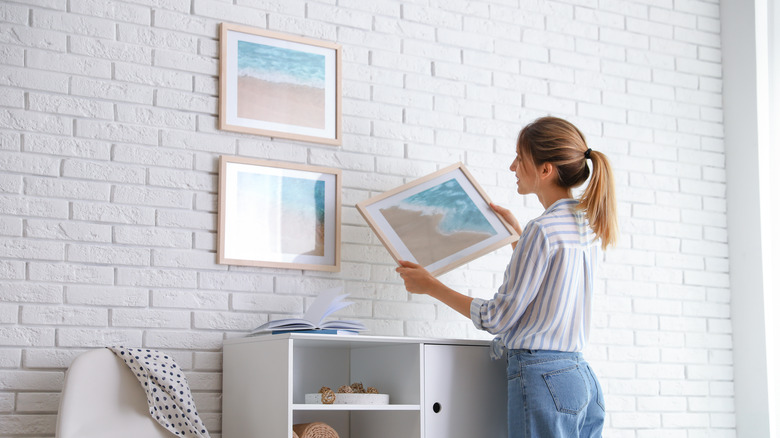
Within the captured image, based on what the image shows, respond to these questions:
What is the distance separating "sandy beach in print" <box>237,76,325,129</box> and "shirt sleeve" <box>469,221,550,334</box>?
2.89 feet

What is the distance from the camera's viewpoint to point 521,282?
2.22 metres

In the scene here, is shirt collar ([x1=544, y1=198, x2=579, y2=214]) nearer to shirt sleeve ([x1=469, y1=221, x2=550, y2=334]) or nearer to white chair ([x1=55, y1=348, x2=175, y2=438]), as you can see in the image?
shirt sleeve ([x1=469, y1=221, x2=550, y2=334])

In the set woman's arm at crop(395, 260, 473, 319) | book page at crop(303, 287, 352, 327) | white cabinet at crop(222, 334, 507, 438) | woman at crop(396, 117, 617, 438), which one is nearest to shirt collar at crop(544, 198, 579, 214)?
woman at crop(396, 117, 617, 438)

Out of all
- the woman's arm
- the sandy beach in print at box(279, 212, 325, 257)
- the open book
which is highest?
the sandy beach in print at box(279, 212, 325, 257)

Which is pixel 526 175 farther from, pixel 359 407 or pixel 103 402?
pixel 103 402

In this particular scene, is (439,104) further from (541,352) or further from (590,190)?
(541,352)

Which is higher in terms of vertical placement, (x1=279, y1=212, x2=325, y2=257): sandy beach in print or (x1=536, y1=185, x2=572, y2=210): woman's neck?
(x1=536, y1=185, x2=572, y2=210): woman's neck

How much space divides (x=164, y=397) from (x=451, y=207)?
3.49 ft

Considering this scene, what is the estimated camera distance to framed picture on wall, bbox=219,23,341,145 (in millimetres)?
2672

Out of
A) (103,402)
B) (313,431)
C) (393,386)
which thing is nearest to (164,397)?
(103,402)

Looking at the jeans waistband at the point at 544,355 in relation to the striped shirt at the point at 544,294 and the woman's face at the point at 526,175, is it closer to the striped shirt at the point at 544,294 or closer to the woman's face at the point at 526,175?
the striped shirt at the point at 544,294

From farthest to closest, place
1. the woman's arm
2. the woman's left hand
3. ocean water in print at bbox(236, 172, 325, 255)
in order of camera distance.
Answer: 1. ocean water in print at bbox(236, 172, 325, 255)
2. the woman's left hand
3. the woman's arm

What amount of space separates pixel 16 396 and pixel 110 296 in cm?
36

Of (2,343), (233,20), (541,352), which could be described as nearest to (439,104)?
(233,20)
